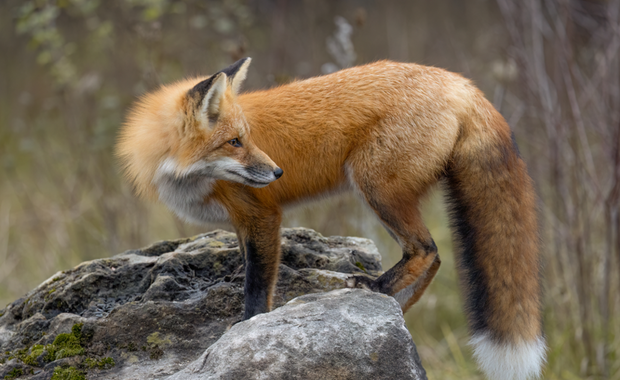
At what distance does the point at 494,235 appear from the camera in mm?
2998

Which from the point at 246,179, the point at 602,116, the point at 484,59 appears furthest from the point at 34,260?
the point at 484,59

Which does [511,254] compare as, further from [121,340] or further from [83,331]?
[83,331]

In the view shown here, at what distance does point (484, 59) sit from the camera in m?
9.91

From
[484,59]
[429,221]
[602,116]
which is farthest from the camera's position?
[484,59]

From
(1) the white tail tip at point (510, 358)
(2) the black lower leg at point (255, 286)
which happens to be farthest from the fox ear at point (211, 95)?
(1) the white tail tip at point (510, 358)

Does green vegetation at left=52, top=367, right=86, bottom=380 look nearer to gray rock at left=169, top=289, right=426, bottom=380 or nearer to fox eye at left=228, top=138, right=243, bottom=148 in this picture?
gray rock at left=169, top=289, right=426, bottom=380

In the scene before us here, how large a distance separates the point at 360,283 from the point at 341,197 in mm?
924

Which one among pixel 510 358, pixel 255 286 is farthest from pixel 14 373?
pixel 510 358

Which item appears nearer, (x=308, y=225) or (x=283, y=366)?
(x=283, y=366)

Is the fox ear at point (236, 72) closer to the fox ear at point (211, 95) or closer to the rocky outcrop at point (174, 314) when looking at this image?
the fox ear at point (211, 95)

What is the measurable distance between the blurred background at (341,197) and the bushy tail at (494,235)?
2.41 feet

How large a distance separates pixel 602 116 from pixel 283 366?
4198 mm

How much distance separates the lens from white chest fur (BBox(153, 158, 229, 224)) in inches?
124

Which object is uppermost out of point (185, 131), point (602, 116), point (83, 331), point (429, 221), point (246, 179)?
point (185, 131)
